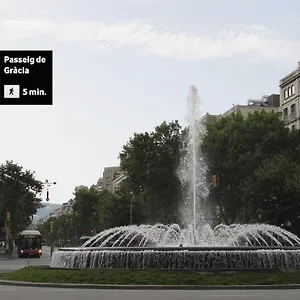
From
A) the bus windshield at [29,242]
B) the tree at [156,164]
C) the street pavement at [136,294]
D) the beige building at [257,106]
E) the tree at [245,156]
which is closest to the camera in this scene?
the street pavement at [136,294]

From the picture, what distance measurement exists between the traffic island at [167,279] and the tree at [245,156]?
35.3 metres

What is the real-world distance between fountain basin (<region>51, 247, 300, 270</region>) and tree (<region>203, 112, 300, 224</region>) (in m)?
33.5

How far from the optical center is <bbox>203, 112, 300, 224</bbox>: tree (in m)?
58.0

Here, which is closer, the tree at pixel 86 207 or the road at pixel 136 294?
the road at pixel 136 294

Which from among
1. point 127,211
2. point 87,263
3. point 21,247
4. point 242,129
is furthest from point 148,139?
point 87,263

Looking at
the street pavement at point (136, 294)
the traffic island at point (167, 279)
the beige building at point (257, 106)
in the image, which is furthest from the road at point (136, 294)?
the beige building at point (257, 106)

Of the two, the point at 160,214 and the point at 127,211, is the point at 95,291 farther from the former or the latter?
the point at 127,211

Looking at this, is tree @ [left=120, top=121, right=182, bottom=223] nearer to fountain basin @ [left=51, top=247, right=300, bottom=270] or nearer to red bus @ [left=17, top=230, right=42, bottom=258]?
red bus @ [left=17, top=230, right=42, bottom=258]

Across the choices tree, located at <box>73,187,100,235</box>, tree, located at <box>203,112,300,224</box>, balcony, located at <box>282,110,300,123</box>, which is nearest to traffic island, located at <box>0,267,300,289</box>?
tree, located at <box>203,112,300,224</box>

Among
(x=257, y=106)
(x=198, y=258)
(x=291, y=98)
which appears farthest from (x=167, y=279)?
(x=257, y=106)

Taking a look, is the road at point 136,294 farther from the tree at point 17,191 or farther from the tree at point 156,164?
the tree at point 17,191

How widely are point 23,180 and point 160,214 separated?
633 inches

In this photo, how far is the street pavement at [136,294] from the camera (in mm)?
17547

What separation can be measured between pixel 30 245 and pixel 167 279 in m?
48.2
